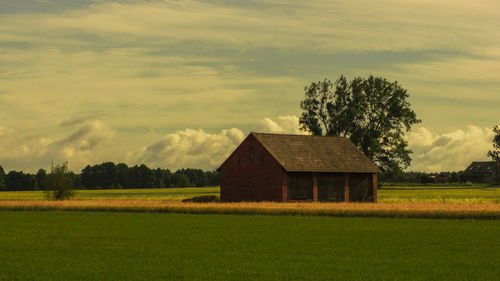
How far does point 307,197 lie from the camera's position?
2586 inches

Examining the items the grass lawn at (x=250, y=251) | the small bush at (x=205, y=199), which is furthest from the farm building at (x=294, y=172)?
the grass lawn at (x=250, y=251)

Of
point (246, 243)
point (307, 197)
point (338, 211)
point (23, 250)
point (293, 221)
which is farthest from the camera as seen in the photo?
point (307, 197)

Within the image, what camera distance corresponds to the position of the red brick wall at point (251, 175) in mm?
65000

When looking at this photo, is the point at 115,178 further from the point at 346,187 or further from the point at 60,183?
the point at 346,187

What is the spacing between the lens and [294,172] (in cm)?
6556

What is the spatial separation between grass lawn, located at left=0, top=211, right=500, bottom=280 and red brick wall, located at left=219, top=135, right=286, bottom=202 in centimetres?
2391

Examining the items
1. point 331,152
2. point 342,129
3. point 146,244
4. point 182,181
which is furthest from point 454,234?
point 182,181

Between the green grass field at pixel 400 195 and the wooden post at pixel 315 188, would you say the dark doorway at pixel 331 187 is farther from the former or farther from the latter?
the green grass field at pixel 400 195

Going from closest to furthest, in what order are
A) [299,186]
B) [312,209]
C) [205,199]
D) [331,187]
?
[312,209] < [299,186] < [331,187] < [205,199]

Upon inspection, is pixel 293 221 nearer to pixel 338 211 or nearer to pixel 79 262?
pixel 338 211

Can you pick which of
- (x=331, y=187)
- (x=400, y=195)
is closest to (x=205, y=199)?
(x=331, y=187)

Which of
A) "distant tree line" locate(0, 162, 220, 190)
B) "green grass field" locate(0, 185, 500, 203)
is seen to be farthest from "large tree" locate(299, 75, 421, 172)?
"distant tree line" locate(0, 162, 220, 190)

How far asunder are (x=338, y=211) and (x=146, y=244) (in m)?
23.6

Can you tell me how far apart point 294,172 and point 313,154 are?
14.8ft
